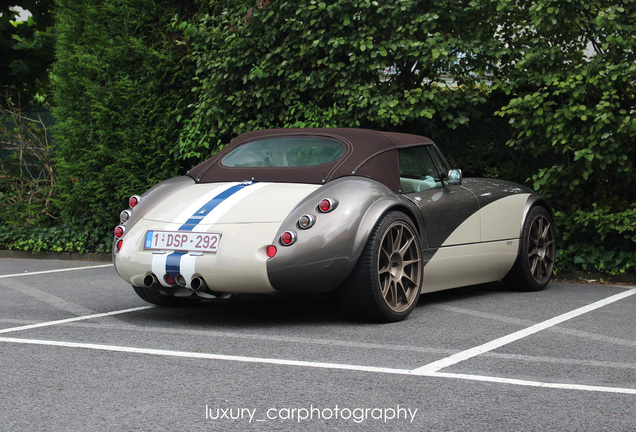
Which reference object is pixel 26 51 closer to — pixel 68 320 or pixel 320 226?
pixel 68 320

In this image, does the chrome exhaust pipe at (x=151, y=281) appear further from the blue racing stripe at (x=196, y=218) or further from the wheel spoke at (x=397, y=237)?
the wheel spoke at (x=397, y=237)

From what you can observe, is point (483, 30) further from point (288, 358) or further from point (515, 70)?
point (288, 358)

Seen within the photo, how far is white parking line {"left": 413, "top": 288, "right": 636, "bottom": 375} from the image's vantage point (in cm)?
504

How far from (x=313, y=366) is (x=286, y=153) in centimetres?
252

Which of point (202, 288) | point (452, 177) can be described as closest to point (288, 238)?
point (202, 288)

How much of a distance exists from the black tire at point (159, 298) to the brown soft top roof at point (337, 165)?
0.94 m

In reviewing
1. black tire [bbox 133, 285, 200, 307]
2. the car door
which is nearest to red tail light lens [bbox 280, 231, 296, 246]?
the car door

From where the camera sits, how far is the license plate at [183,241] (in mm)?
6172

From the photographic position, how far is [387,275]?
654 centimetres

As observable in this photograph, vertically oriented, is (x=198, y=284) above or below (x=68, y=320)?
above

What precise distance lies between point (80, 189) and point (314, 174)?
20.4ft

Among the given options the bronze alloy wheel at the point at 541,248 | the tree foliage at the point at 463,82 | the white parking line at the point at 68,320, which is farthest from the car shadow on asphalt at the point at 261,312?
the tree foliage at the point at 463,82

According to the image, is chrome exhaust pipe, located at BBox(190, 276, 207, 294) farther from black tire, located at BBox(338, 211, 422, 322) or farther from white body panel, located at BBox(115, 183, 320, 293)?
black tire, located at BBox(338, 211, 422, 322)

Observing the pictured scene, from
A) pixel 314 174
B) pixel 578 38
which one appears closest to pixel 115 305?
pixel 314 174
